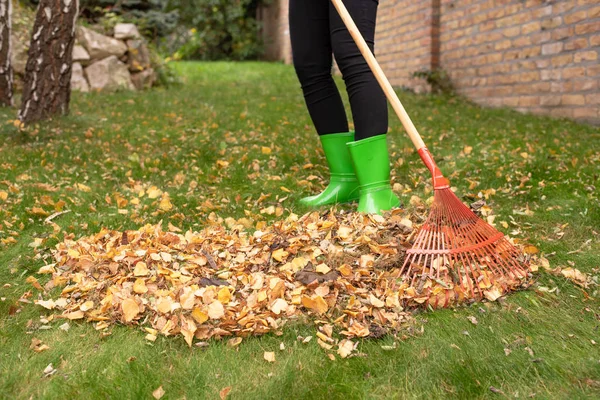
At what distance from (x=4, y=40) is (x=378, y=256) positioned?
502cm

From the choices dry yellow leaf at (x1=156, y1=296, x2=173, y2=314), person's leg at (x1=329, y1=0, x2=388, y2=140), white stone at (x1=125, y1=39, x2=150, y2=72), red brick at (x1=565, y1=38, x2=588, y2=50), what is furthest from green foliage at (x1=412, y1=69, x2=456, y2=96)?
dry yellow leaf at (x1=156, y1=296, x2=173, y2=314)

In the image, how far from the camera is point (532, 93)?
221 inches

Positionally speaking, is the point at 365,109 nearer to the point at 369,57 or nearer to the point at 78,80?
the point at 369,57

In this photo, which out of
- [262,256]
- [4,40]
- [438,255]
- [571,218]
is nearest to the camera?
[438,255]

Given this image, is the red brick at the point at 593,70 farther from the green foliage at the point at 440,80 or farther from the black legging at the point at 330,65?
the black legging at the point at 330,65

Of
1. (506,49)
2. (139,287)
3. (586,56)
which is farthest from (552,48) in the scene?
(139,287)

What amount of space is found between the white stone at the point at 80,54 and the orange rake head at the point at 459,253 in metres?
A: 6.53

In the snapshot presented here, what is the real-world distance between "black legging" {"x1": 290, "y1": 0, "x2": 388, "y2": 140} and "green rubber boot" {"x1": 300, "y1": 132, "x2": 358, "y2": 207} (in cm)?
5

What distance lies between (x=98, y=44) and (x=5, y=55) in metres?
2.13

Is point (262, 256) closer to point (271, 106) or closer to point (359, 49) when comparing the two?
point (359, 49)

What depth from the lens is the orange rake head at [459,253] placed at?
1.81 m

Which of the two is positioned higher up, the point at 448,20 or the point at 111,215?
Answer: the point at 448,20

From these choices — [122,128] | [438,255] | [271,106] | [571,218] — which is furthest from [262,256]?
[271,106]

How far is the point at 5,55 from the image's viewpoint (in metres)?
5.54
